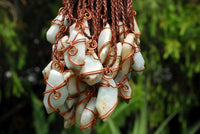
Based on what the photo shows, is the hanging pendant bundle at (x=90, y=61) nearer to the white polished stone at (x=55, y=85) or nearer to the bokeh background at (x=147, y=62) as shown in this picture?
the white polished stone at (x=55, y=85)

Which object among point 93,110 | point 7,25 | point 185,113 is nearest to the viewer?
point 93,110

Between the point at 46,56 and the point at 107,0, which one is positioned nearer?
the point at 107,0

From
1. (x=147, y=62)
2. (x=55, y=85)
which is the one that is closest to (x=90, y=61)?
(x=55, y=85)

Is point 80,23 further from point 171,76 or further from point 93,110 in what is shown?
point 171,76

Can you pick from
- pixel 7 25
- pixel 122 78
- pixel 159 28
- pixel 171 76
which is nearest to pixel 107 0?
pixel 122 78

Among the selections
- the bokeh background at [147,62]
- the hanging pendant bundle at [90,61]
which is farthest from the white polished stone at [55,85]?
the bokeh background at [147,62]

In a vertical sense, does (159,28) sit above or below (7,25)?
below

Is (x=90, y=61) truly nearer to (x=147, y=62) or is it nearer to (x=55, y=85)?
(x=55, y=85)


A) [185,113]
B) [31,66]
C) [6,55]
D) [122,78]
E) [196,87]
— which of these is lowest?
[185,113]
